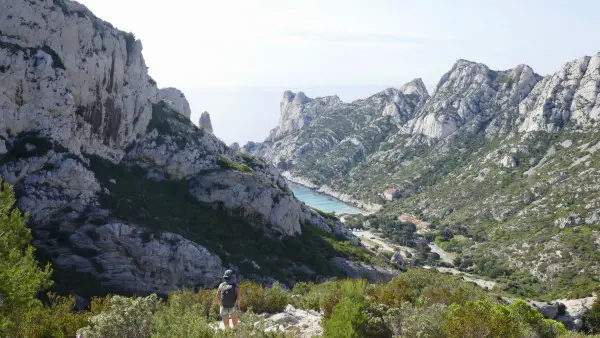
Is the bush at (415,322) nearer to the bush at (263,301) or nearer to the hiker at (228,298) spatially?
the hiker at (228,298)

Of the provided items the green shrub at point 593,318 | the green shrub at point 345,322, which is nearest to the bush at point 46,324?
the green shrub at point 345,322

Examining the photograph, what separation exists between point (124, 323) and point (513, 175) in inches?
5885

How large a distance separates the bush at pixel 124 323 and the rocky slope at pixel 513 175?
81793 millimetres

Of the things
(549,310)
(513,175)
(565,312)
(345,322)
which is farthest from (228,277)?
(513,175)

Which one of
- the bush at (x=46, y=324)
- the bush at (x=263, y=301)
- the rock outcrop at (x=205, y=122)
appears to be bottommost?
the bush at (x=263, y=301)

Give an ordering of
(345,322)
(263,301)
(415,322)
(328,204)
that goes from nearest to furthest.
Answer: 1. (345,322)
2. (415,322)
3. (263,301)
4. (328,204)

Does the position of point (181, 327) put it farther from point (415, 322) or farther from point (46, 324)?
point (415, 322)

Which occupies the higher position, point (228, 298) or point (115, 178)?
point (115, 178)

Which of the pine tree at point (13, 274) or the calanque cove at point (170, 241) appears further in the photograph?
the calanque cove at point (170, 241)

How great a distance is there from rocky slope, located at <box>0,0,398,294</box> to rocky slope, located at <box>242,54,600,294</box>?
196ft

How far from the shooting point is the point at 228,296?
13742mm

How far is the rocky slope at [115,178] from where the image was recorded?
118ft

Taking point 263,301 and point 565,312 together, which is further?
point 565,312

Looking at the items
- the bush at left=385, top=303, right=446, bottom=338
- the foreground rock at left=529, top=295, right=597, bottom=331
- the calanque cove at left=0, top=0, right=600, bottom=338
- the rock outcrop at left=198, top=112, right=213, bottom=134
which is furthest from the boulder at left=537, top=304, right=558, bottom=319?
the rock outcrop at left=198, top=112, right=213, bottom=134
